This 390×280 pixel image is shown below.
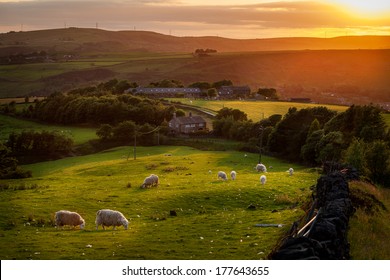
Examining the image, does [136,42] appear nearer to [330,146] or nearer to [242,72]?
[242,72]

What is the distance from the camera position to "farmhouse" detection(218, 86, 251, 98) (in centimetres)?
12678

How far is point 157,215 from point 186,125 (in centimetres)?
5950

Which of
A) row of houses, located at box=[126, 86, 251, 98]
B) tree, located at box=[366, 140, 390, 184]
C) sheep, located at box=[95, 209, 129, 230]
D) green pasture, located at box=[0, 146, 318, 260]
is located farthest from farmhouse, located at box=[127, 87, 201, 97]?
sheep, located at box=[95, 209, 129, 230]

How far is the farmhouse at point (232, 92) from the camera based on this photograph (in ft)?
416

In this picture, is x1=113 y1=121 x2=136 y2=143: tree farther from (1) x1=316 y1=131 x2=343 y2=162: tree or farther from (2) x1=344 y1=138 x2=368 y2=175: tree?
(2) x1=344 y1=138 x2=368 y2=175: tree

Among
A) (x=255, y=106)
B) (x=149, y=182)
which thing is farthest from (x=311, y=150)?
(x=255, y=106)

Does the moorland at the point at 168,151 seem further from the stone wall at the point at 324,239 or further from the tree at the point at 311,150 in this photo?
the stone wall at the point at 324,239

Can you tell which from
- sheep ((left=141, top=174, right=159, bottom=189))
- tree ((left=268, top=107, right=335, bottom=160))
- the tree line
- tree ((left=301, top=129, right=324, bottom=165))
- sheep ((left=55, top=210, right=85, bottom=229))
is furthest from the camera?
tree ((left=268, top=107, right=335, bottom=160))

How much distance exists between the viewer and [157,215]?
72.8 feet

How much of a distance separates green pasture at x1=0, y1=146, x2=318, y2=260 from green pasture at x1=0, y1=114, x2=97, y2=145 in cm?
2547

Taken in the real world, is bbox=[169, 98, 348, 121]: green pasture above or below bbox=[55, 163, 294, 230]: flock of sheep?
above

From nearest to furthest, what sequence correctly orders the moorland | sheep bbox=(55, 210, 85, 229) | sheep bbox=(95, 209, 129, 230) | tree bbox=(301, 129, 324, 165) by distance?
1. the moorland
2. sheep bbox=(95, 209, 129, 230)
3. sheep bbox=(55, 210, 85, 229)
4. tree bbox=(301, 129, 324, 165)

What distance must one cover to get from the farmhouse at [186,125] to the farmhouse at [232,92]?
4201 centimetres

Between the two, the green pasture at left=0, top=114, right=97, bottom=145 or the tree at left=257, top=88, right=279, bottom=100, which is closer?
the green pasture at left=0, top=114, right=97, bottom=145
